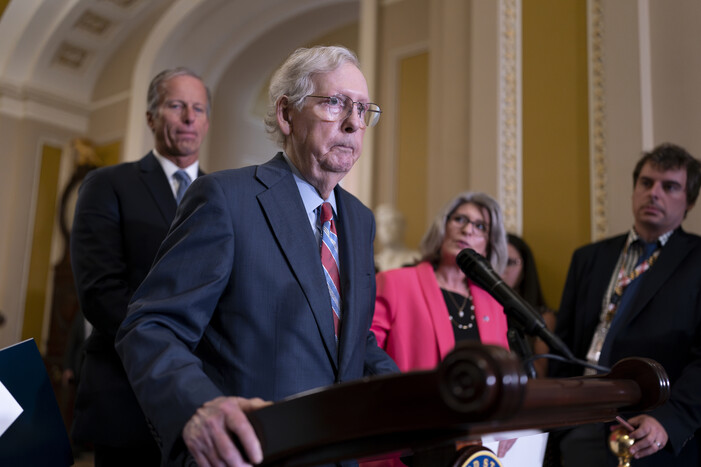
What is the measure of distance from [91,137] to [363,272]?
30.3 ft

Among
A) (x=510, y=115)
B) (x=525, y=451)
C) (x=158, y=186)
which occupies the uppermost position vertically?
(x=510, y=115)

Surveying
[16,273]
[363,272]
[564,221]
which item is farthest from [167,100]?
[16,273]

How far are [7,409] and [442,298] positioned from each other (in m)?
1.64

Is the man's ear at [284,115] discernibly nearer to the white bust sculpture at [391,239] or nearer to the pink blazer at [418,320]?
the pink blazer at [418,320]

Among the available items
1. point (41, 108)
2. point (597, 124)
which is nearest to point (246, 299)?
point (597, 124)

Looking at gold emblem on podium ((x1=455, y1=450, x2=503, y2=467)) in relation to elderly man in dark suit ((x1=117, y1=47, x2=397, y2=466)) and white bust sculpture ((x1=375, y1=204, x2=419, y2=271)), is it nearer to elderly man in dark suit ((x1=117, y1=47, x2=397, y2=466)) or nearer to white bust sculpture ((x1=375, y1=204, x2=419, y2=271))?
elderly man in dark suit ((x1=117, y1=47, x2=397, y2=466))

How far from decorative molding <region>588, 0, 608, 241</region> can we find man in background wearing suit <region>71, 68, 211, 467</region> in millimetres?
2237

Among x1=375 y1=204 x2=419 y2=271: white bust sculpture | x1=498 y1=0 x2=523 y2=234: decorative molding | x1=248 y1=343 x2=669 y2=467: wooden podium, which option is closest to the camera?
x1=248 y1=343 x2=669 y2=467: wooden podium

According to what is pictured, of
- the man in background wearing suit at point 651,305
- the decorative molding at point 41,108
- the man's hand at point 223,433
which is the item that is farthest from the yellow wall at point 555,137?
the decorative molding at point 41,108

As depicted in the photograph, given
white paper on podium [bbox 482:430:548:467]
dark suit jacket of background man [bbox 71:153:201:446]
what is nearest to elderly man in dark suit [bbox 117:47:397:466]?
white paper on podium [bbox 482:430:548:467]

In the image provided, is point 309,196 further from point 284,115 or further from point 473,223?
point 473,223

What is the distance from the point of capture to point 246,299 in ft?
4.03

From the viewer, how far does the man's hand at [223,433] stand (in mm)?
840

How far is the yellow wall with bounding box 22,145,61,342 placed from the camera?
9.25 m
